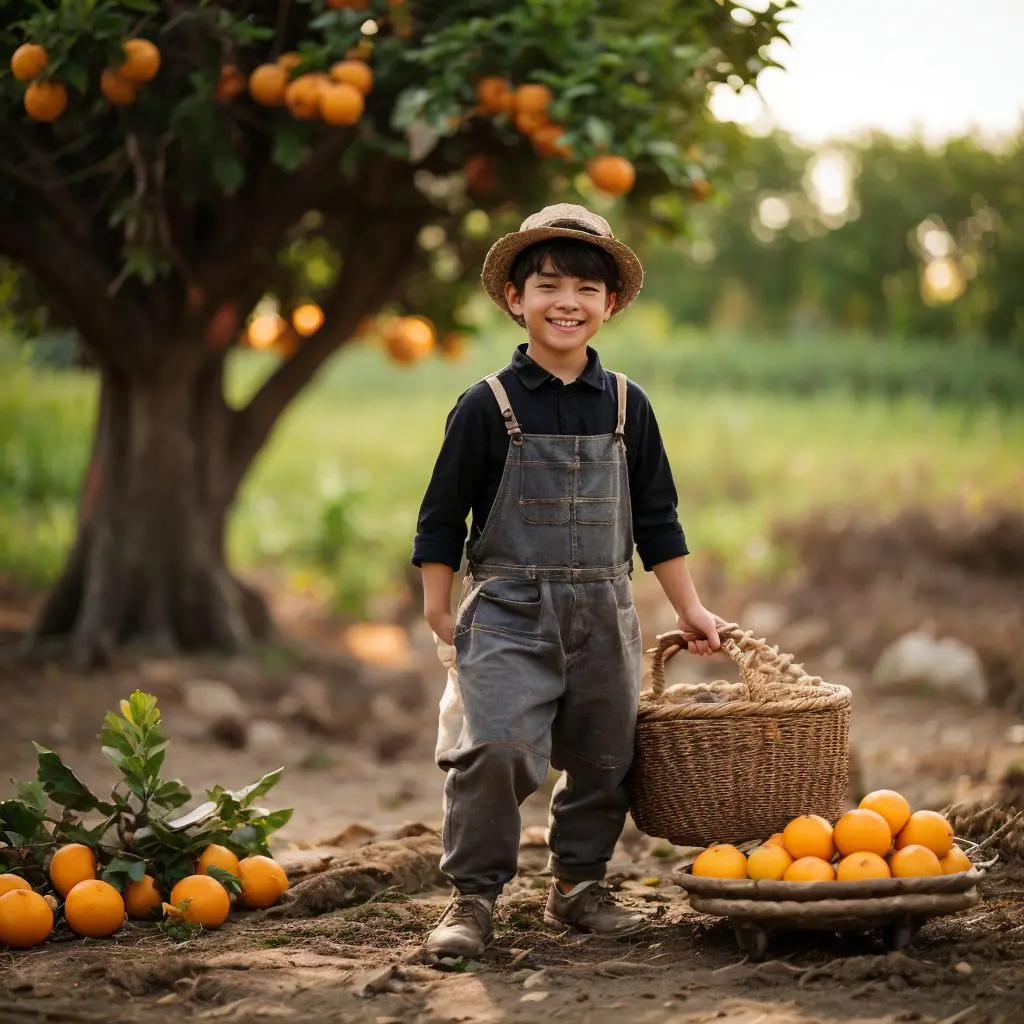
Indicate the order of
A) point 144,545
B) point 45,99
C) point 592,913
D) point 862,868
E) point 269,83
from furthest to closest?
point 144,545 < point 269,83 < point 45,99 < point 592,913 < point 862,868

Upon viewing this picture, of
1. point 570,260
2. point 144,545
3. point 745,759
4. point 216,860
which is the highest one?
point 570,260

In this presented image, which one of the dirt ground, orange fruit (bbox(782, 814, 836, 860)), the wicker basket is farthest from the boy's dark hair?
the dirt ground

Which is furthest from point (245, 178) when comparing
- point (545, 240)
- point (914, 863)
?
point (914, 863)

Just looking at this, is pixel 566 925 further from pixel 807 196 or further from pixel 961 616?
pixel 807 196

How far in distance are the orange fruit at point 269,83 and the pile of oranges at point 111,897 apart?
3.19 m

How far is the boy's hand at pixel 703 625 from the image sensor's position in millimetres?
3523

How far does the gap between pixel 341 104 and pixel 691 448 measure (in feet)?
26.5

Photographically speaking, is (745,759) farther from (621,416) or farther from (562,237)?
(562,237)

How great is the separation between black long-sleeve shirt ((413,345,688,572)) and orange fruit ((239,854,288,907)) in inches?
37.9

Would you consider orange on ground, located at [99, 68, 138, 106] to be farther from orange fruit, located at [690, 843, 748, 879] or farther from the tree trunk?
orange fruit, located at [690, 843, 748, 879]

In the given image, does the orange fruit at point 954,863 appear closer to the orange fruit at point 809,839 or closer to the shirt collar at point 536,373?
the orange fruit at point 809,839

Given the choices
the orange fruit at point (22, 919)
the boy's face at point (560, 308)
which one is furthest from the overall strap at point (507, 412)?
the orange fruit at point (22, 919)

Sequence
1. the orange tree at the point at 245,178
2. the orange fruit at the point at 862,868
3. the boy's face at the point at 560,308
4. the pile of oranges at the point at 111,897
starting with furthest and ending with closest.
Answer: the orange tree at the point at 245,178 → the boy's face at the point at 560,308 → the pile of oranges at the point at 111,897 → the orange fruit at the point at 862,868

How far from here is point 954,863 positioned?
314 cm
